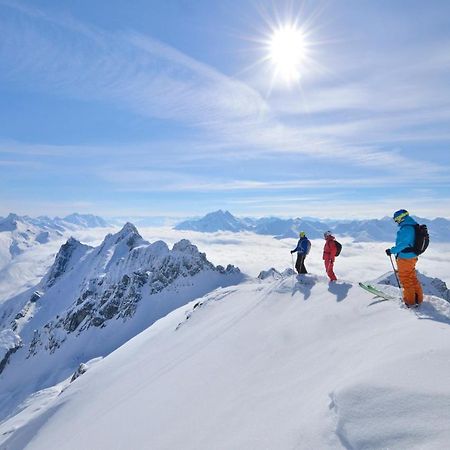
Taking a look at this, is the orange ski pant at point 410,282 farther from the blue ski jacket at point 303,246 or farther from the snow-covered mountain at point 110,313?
the snow-covered mountain at point 110,313

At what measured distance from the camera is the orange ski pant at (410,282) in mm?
10672

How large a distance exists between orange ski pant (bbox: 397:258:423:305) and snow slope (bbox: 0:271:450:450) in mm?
418

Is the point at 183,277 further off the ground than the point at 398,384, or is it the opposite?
the point at 398,384

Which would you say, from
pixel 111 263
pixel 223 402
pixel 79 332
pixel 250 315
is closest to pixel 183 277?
pixel 79 332

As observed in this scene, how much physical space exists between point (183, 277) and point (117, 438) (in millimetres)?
97912

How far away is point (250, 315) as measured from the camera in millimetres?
16234

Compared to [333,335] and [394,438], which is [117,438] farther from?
[394,438]

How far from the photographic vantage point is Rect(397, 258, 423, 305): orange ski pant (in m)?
10.7

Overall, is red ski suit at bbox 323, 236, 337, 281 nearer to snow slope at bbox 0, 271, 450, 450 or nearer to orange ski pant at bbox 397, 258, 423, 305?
snow slope at bbox 0, 271, 450, 450

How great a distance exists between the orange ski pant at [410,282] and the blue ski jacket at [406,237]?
19cm

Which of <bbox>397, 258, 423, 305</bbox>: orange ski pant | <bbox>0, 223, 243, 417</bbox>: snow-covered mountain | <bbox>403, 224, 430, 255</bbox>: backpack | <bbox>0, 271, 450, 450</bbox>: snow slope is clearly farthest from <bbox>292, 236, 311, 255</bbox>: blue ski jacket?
<bbox>0, 223, 243, 417</bbox>: snow-covered mountain

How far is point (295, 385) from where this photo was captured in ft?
26.6

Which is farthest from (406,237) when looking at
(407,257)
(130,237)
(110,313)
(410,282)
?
(130,237)

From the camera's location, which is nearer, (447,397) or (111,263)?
(447,397)
